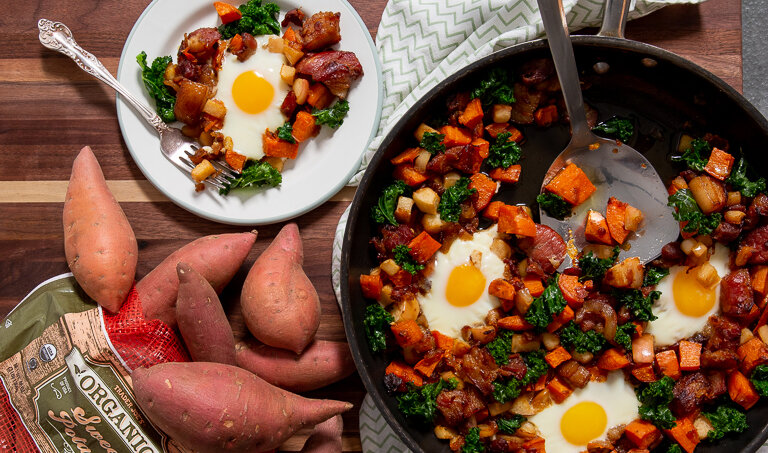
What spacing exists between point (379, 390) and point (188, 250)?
1.20 metres

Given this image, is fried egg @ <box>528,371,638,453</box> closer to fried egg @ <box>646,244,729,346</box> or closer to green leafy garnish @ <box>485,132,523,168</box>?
fried egg @ <box>646,244,729,346</box>

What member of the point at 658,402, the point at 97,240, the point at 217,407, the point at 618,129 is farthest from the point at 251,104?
the point at 658,402

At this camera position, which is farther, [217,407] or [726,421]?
[726,421]

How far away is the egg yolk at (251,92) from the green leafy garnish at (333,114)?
0.92 ft

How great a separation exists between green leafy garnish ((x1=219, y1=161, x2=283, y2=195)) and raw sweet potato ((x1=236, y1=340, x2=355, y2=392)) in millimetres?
857

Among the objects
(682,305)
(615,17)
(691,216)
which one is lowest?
(682,305)

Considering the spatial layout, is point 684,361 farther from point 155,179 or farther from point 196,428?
point 155,179

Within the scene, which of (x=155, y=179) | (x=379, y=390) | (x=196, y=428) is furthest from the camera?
(x=155, y=179)

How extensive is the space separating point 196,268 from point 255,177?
1.89 feet

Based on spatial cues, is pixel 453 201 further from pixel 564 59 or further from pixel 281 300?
pixel 281 300

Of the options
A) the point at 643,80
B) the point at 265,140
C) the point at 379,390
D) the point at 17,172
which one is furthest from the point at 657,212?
the point at 17,172

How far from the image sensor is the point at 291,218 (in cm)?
327

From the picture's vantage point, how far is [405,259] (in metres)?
3.03

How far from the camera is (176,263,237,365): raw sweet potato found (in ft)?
9.35
